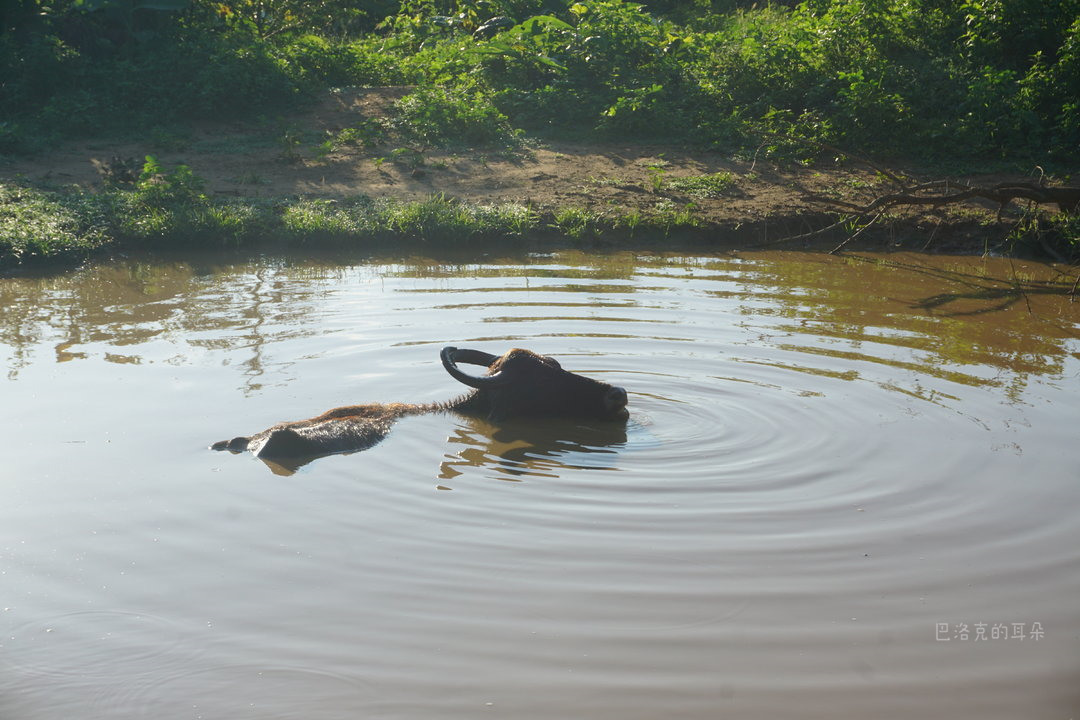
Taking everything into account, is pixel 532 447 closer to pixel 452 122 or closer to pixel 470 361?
pixel 470 361

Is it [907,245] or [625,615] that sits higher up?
[907,245]

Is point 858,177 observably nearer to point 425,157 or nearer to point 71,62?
point 425,157

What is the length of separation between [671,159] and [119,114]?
794 cm

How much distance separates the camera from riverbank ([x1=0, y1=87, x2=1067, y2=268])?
35.4 ft

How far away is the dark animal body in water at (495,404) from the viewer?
548cm

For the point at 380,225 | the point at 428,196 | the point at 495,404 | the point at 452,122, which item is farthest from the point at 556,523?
the point at 452,122

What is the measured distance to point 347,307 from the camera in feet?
28.3

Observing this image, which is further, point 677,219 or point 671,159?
point 671,159

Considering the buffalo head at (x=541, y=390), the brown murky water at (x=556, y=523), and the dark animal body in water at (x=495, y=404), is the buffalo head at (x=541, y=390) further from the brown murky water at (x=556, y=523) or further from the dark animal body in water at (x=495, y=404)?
the brown murky water at (x=556, y=523)

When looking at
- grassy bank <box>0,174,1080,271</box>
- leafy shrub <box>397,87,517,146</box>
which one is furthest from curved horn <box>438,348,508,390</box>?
leafy shrub <box>397,87,517,146</box>

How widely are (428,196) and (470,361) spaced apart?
6255 millimetres

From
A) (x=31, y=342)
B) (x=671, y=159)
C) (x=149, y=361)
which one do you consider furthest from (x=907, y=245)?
(x=31, y=342)

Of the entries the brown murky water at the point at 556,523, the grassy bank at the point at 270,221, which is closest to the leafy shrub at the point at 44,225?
the grassy bank at the point at 270,221

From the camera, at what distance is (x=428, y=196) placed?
1181cm
